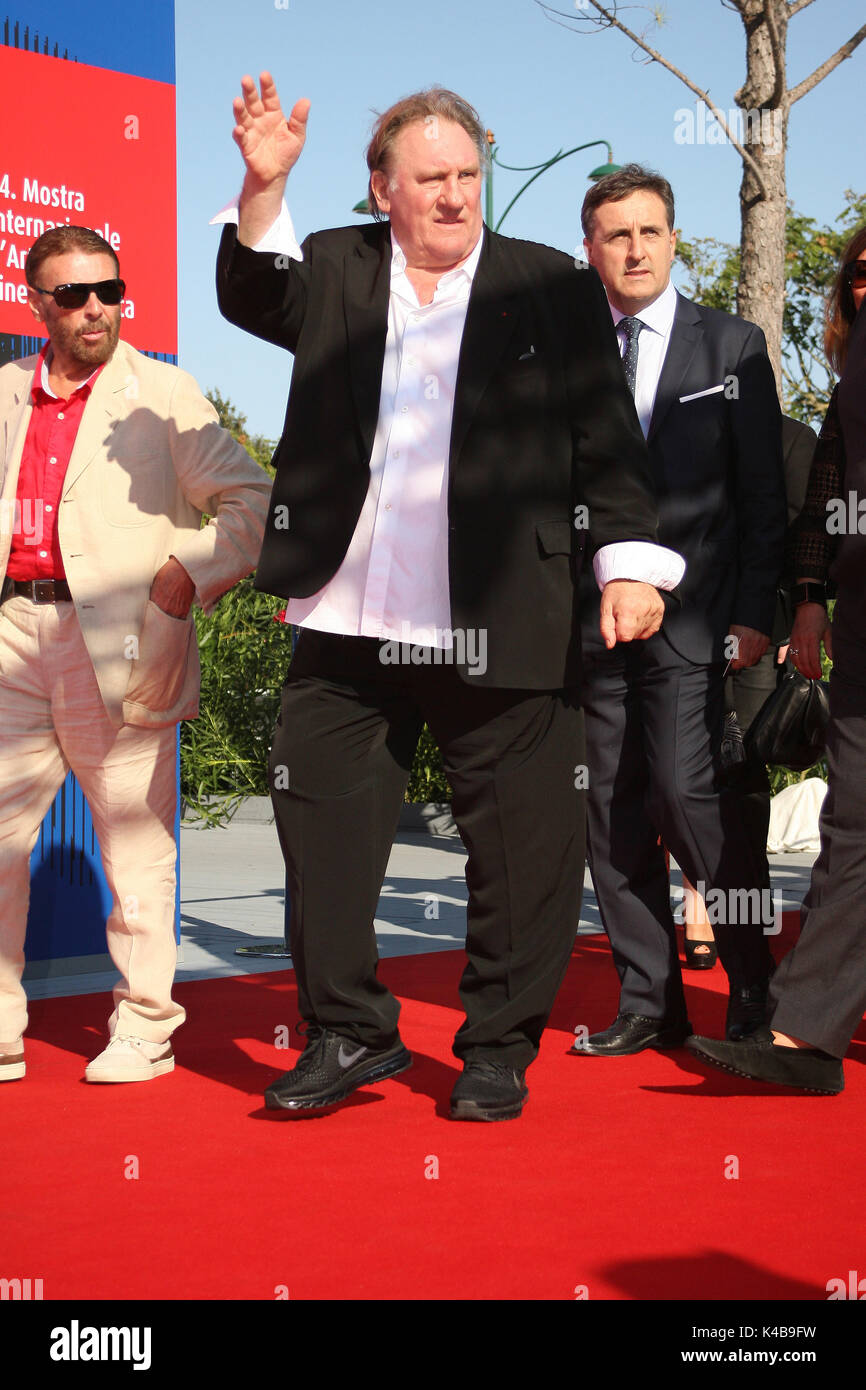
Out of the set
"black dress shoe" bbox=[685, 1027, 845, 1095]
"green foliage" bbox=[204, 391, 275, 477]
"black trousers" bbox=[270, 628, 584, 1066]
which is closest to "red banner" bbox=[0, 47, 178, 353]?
"black trousers" bbox=[270, 628, 584, 1066]

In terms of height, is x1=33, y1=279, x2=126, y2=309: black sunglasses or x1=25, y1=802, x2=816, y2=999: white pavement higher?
x1=33, y1=279, x2=126, y2=309: black sunglasses

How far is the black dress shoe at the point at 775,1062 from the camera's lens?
3850 millimetres

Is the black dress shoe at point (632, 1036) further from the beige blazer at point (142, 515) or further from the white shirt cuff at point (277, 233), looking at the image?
the white shirt cuff at point (277, 233)

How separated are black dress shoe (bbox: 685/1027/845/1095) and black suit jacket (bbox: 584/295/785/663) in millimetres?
1058

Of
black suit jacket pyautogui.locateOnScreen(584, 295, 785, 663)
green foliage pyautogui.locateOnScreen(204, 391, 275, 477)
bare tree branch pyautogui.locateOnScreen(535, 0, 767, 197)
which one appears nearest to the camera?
black suit jacket pyautogui.locateOnScreen(584, 295, 785, 663)

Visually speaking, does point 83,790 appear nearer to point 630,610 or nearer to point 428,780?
point 630,610

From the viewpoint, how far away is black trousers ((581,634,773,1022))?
443 centimetres

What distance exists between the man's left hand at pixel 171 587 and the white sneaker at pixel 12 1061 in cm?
114

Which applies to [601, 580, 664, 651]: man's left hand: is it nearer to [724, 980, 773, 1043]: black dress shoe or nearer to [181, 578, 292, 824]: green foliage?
[724, 980, 773, 1043]: black dress shoe

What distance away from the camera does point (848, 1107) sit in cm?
386

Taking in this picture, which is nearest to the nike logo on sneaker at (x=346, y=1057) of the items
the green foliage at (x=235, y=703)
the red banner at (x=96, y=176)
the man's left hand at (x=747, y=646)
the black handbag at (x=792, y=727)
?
the black handbag at (x=792, y=727)
